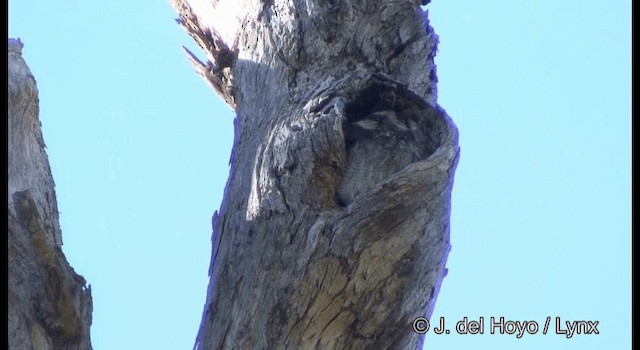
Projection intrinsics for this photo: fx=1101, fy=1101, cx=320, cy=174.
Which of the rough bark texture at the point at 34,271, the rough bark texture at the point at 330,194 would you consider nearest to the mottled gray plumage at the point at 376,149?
the rough bark texture at the point at 330,194

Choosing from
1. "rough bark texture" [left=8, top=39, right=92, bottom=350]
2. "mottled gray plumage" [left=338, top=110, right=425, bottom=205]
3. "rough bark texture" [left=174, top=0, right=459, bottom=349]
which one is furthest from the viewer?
"mottled gray plumage" [left=338, top=110, right=425, bottom=205]

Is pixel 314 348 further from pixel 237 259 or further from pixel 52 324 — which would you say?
pixel 52 324

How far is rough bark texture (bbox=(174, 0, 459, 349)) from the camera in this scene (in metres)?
3.14

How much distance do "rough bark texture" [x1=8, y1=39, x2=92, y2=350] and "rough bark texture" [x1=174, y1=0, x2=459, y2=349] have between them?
416mm

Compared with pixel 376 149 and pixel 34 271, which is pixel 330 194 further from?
pixel 34 271

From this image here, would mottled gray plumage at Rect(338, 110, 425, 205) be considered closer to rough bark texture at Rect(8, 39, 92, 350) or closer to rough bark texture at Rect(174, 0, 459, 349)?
rough bark texture at Rect(174, 0, 459, 349)

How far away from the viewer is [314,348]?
3.12 m

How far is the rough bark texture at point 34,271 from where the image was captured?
2980 mm

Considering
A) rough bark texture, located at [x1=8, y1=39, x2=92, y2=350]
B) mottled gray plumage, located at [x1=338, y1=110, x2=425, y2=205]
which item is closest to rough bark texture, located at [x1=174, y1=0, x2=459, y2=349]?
mottled gray plumage, located at [x1=338, y1=110, x2=425, y2=205]

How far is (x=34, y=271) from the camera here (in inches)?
119

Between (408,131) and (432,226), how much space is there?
44cm

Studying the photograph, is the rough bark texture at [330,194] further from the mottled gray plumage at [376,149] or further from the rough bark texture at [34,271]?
the rough bark texture at [34,271]

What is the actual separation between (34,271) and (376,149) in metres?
1.13

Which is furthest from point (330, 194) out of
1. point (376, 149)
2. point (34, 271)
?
point (34, 271)
